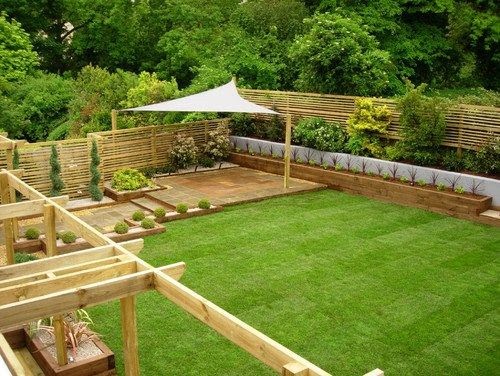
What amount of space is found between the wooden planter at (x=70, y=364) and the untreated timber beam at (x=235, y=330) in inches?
79.5

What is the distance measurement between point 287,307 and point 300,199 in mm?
6030

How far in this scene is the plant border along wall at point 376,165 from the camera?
11.6 metres

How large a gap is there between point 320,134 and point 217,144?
3399 mm

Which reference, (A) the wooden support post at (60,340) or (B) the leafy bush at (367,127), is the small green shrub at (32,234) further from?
(B) the leafy bush at (367,127)

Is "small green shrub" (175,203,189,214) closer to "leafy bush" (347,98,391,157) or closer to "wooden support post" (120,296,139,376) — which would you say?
"leafy bush" (347,98,391,157)

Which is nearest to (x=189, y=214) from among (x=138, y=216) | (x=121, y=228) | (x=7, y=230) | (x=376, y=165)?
(x=138, y=216)

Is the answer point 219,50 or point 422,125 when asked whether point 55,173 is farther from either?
point 219,50

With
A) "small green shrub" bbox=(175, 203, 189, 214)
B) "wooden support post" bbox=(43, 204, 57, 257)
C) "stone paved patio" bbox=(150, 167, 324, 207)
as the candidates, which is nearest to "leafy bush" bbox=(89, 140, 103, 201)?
"stone paved patio" bbox=(150, 167, 324, 207)

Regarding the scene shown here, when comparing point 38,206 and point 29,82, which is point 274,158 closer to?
point 38,206

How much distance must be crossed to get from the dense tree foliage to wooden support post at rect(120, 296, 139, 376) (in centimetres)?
1099

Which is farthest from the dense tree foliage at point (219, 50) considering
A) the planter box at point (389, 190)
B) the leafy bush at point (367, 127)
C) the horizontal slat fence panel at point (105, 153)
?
the planter box at point (389, 190)

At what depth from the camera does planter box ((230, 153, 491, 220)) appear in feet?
37.6

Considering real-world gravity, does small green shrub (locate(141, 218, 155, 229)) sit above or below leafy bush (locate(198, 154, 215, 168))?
below

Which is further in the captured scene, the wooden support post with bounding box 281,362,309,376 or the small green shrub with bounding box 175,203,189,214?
the small green shrub with bounding box 175,203,189,214
